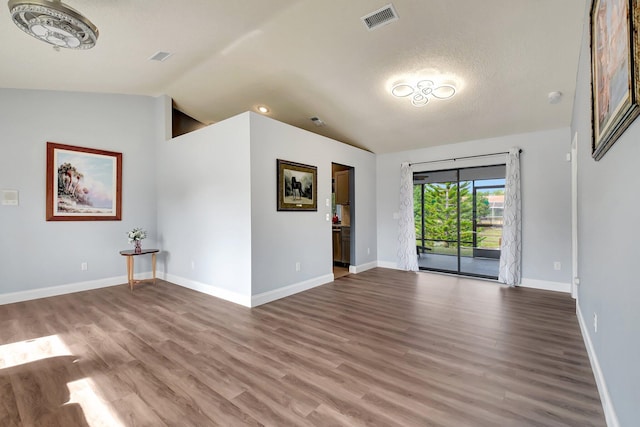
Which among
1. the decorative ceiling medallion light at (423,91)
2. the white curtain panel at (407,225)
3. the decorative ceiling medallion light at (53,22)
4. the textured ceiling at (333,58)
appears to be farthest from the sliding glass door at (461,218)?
the decorative ceiling medallion light at (53,22)

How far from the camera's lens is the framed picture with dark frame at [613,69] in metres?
1.10

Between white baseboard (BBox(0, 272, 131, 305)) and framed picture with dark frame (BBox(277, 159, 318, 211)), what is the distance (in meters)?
3.29

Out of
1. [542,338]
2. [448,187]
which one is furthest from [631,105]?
[448,187]

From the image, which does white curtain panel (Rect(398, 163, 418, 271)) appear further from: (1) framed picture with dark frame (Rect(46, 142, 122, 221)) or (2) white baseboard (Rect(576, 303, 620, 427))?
(1) framed picture with dark frame (Rect(46, 142, 122, 221))

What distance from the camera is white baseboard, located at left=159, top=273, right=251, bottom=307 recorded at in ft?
12.7

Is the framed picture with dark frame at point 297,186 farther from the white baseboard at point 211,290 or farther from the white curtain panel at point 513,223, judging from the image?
the white curtain panel at point 513,223

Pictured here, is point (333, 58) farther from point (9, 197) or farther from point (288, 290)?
point (9, 197)

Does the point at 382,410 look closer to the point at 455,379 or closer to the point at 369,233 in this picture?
the point at 455,379

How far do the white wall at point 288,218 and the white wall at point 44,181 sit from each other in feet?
9.15

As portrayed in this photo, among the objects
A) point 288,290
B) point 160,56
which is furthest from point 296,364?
point 160,56

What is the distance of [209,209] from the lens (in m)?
4.36

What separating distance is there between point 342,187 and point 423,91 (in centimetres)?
297

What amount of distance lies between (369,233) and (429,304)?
8.42 feet

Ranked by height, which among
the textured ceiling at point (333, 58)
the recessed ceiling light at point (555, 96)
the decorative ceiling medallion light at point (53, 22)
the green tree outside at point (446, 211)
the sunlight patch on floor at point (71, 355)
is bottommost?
the sunlight patch on floor at point (71, 355)
